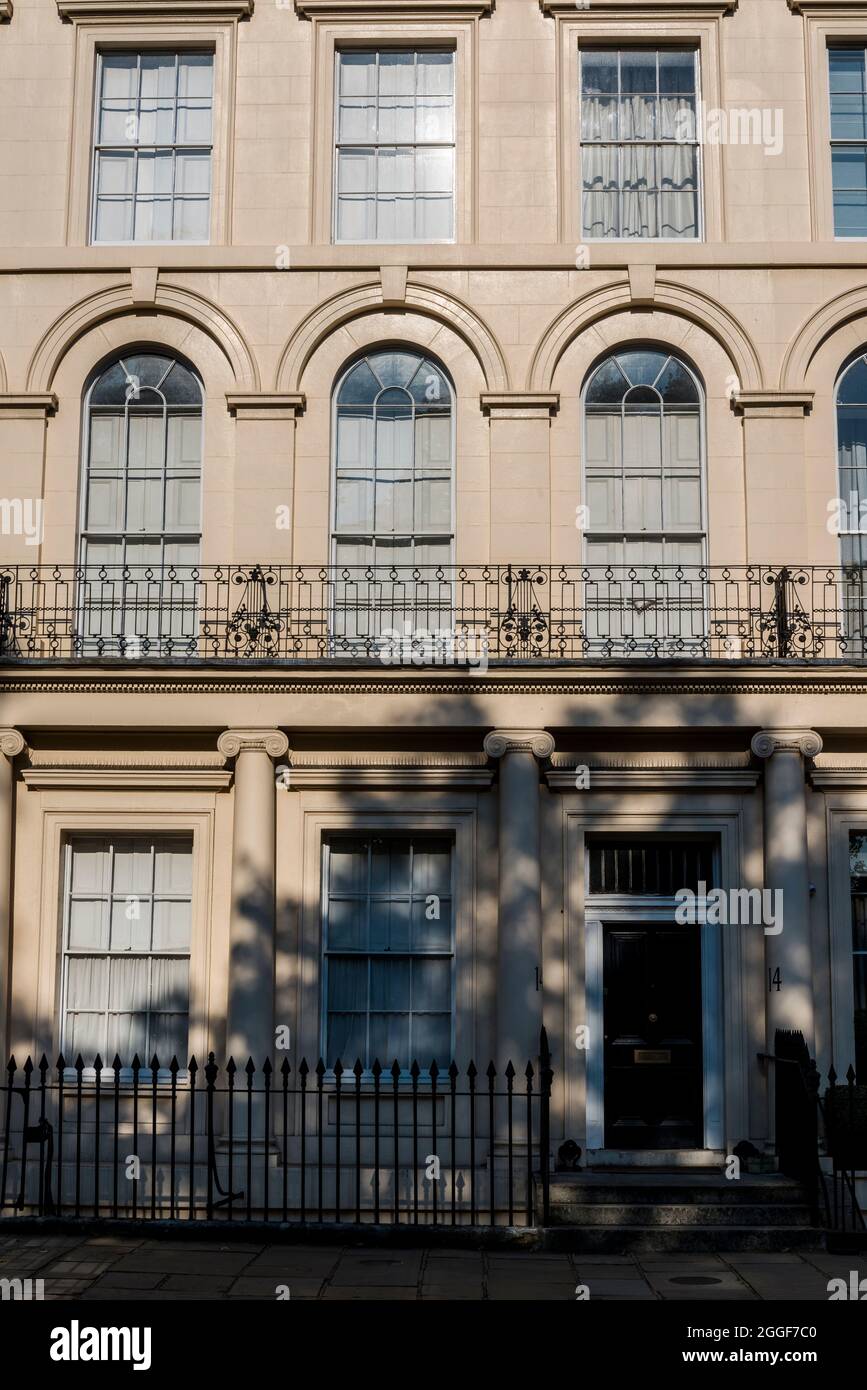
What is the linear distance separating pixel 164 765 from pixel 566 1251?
5.98 meters

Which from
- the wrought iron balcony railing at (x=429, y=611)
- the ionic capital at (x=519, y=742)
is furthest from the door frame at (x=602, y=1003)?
the wrought iron balcony railing at (x=429, y=611)

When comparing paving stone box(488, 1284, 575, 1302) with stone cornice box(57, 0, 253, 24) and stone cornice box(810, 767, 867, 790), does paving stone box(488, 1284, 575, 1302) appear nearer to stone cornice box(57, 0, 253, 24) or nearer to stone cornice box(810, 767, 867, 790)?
stone cornice box(810, 767, 867, 790)

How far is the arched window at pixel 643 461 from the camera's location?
16203 mm

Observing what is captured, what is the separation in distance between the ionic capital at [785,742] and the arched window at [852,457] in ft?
7.37

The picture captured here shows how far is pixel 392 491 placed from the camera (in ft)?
53.7

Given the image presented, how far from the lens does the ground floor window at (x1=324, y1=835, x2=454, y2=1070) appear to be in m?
15.4

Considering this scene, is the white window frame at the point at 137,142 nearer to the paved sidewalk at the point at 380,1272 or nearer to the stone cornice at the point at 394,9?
the stone cornice at the point at 394,9

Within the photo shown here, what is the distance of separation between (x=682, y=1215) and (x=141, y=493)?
8911 millimetres

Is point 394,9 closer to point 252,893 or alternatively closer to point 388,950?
point 252,893

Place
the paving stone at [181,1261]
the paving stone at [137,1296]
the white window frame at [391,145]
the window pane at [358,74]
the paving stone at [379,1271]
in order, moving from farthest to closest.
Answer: the window pane at [358,74], the white window frame at [391,145], the paving stone at [181,1261], the paving stone at [379,1271], the paving stone at [137,1296]

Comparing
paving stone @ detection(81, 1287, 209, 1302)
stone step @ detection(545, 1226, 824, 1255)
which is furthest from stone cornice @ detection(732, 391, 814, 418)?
paving stone @ detection(81, 1287, 209, 1302)

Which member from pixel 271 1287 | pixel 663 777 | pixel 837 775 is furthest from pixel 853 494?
pixel 271 1287

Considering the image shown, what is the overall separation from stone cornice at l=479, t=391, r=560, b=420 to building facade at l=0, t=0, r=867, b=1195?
0.24 feet

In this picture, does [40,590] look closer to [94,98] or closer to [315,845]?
[315,845]
